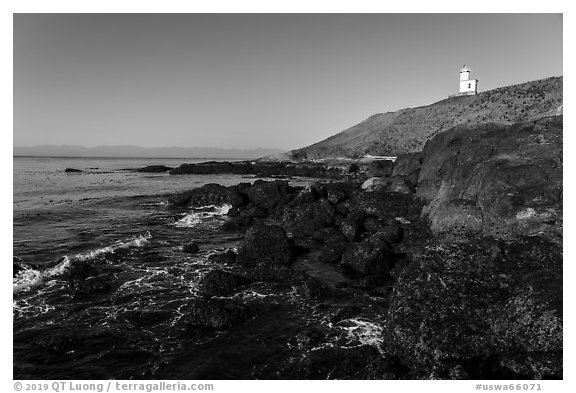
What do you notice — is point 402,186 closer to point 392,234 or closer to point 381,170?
point 392,234

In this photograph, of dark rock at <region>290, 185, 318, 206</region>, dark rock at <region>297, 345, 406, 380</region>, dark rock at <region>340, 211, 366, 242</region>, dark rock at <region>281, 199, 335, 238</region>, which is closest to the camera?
dark rock at <region>297, 345, 406, 380</region>

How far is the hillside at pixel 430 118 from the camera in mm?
94938

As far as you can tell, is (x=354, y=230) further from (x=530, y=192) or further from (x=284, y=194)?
(x=284, y=194)

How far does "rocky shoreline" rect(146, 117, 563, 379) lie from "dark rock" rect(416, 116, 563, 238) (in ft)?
0.24

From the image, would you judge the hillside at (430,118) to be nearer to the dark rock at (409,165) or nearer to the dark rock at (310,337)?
the dark rock at (409,165)

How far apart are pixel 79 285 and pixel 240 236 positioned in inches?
509

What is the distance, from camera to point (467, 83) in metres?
125

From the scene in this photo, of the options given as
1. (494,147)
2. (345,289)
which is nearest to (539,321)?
(345,289)

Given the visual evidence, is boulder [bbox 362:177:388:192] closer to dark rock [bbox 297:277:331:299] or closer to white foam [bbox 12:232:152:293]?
dark rock [bbox 297:277:331:299]

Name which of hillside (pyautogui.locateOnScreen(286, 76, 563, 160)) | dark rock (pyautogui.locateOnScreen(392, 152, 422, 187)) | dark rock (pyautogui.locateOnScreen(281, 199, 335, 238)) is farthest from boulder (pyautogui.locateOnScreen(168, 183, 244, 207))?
hillside (pyautogui.locateOnScreen(286, 76, 563, 160))

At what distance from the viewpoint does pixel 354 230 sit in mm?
25453

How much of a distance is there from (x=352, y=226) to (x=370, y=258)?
20.7 feet

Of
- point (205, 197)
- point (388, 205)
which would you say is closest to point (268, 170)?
point (205, 197)

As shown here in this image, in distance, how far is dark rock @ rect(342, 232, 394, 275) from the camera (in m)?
19.4
